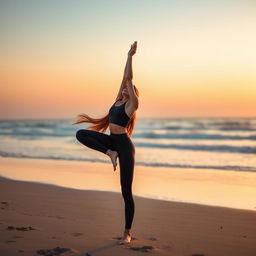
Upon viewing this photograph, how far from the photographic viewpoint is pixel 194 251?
4875 mm

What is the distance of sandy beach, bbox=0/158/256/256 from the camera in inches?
191

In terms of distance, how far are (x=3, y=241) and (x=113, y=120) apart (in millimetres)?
1988

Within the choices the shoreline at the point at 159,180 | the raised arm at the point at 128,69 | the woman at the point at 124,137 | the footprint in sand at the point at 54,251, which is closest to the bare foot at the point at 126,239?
the woman at the point at 124,137

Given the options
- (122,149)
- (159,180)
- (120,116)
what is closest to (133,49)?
(120,116)

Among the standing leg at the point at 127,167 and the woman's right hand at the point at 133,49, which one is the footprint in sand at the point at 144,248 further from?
the woman's right hand at the point at 133,49

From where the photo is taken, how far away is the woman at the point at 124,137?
16.7 ft

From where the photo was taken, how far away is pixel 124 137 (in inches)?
203

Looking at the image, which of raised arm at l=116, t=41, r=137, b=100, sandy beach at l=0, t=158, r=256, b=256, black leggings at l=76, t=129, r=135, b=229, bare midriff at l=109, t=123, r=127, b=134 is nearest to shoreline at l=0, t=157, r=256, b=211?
sandy beach at l=0, t=158, r=256, b=256

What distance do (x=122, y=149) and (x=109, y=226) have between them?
4.95ft

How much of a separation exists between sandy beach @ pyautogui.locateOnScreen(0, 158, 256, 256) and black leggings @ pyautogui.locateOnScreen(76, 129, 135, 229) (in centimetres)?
58

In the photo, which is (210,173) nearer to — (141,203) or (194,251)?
(141,203)

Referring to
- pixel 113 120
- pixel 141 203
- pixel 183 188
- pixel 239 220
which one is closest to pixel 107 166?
pixel 183 188

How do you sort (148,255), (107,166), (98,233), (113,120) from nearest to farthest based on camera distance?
(148,255)
(113,120)
(98,233)
(107,166)

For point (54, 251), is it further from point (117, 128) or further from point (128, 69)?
point (128, 69)
